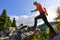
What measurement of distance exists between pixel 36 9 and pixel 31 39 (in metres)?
5.31

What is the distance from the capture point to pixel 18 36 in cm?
1897

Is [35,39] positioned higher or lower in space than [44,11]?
lower

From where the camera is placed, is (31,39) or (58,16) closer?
(31,39)

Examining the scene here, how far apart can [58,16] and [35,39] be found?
761 inches

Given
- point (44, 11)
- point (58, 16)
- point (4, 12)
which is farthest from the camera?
point (4, 12)

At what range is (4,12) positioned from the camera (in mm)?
76062

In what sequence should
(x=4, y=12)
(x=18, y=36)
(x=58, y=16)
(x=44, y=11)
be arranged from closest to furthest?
(x=44, y=11) → (x=18, y=36) → (x=58, y=16) → (x=4, y=12)

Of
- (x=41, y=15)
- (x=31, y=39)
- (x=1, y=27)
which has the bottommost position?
(x=1, y=27)

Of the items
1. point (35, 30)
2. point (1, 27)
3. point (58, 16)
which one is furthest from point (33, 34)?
point (1, 27)

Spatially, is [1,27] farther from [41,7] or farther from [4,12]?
[41,7]

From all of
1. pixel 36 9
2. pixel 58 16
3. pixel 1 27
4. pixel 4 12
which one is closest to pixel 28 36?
pixel 36 9

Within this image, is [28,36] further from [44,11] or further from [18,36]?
[44,11]

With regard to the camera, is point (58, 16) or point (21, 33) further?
point (58, 16)

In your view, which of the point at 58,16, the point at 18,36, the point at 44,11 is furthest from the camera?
the point at 58,16
